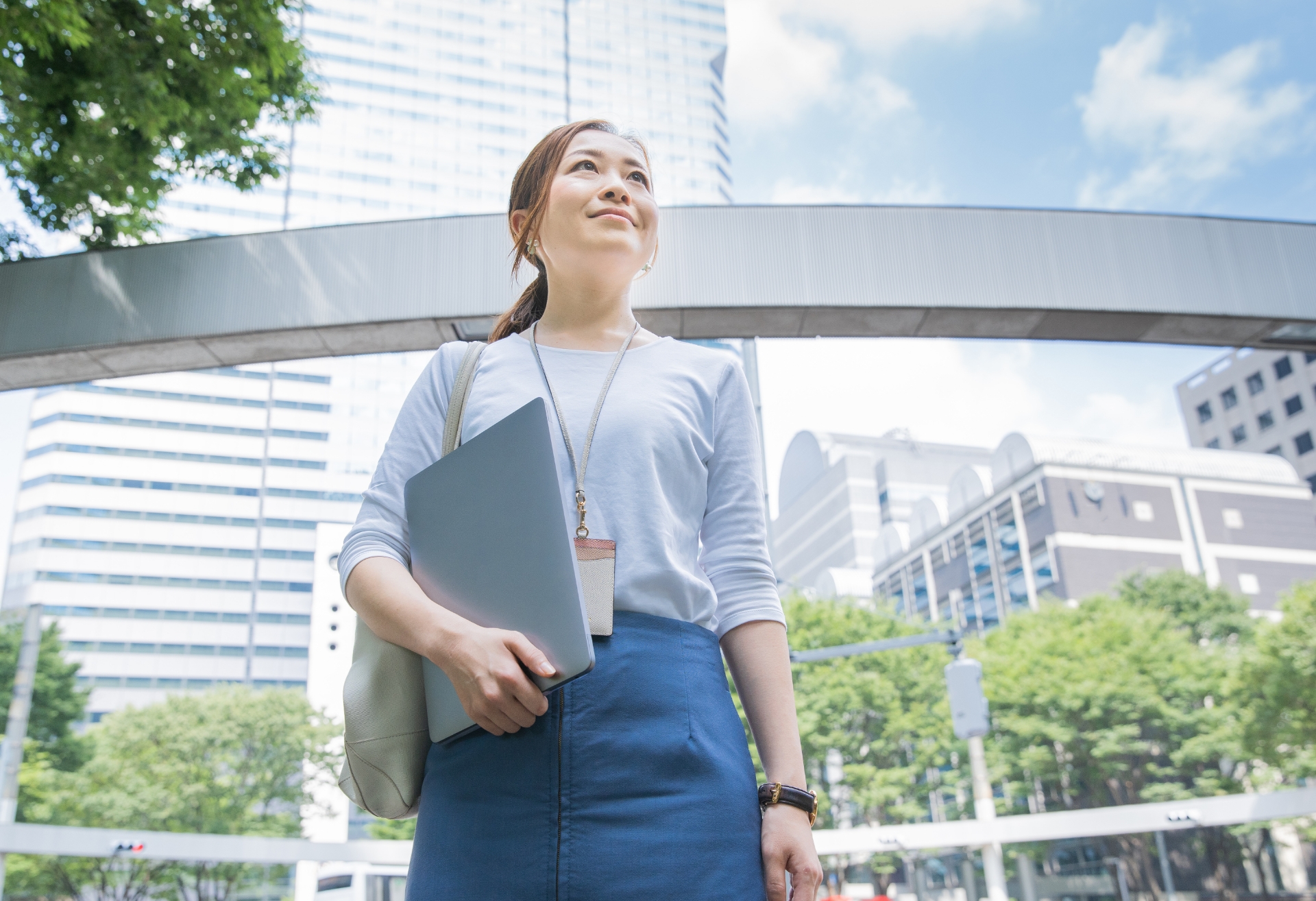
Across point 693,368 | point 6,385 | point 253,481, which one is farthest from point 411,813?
point 253,481

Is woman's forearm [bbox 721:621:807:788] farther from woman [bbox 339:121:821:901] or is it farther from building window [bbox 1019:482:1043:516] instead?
building window [bbox 1019:482:1043:516]

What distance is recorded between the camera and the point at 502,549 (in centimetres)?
72

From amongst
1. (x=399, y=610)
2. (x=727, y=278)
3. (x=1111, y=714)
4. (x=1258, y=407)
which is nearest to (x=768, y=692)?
(x=399, y=610)

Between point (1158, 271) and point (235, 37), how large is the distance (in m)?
4.62

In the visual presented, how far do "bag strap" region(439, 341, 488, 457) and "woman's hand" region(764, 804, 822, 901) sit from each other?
45 cm

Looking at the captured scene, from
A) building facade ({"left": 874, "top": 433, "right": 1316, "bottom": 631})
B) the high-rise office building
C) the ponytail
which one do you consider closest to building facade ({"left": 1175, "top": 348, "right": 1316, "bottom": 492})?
building facade ({"left": 874, "top": 433, "right": 1316, "bottom": 631})

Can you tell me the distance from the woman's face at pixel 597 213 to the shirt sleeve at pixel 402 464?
159 mm

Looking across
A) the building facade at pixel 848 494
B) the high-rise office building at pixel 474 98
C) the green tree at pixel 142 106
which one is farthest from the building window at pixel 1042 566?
the green tree at pixel 142 106

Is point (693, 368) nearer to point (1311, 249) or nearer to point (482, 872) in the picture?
point (482, 872)

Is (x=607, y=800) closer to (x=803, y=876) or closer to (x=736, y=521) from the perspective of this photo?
(x=803, y=876)

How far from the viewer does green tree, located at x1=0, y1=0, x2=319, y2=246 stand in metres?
4.52

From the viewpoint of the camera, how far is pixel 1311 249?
4.22 meters

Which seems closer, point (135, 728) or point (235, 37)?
point (235, 37)

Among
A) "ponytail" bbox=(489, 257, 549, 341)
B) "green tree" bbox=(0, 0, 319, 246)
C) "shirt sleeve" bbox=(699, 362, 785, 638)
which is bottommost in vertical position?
"shirt sleeve" bbox=(699, 362, 785, 638)
